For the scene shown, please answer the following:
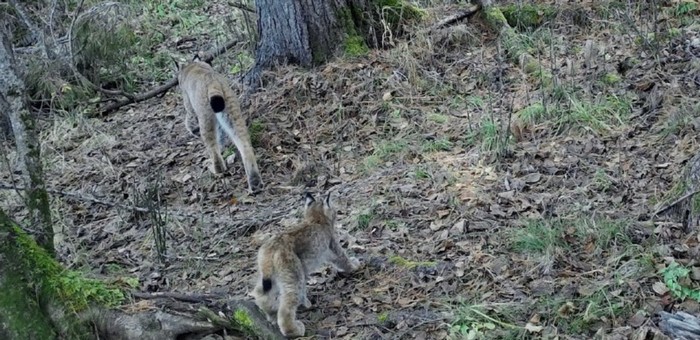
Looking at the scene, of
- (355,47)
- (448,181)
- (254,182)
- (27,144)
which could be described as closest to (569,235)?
(448,181)

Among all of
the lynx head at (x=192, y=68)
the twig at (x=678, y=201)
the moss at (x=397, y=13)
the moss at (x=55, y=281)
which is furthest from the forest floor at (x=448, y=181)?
the moss at (x=55, y=281)

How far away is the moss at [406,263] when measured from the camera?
5.99m

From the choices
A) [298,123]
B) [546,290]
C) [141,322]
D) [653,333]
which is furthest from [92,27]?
[653,333]

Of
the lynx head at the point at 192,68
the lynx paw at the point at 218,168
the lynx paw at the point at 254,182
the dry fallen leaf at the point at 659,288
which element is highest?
the lynx head at the point at 192,68

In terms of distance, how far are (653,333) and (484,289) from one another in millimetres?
1181

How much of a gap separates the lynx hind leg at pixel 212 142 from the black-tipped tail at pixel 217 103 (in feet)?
1.01

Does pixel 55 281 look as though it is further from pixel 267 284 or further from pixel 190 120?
pixel 190 120

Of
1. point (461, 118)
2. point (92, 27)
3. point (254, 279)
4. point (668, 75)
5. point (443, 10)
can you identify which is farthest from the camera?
point (92, 27)

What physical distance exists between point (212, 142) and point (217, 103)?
502 mm

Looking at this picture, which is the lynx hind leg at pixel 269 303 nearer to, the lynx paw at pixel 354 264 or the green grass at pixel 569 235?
the lynx paw at pixel 354 264

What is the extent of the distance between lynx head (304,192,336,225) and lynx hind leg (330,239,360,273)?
0.19 meters

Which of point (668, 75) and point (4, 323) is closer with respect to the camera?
point (4, 323)

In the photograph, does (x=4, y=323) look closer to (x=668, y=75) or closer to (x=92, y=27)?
(x=668, y=75)

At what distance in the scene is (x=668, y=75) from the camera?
7.83m
